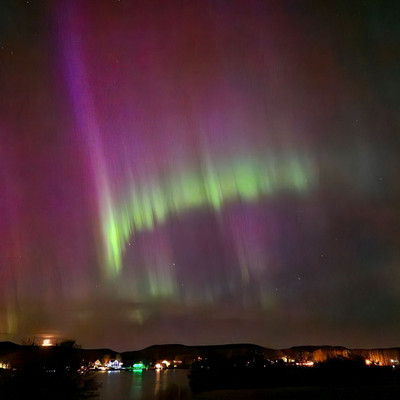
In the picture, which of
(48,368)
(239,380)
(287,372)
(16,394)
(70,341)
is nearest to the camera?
(16,394)

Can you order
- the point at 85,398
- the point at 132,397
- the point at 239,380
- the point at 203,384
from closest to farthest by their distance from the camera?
the point at 85,398, the point at 132,397, the point at 203,384, the point at 239,380

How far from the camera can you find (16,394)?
1779 inches

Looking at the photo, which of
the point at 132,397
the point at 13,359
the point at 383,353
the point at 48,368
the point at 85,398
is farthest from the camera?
the point at 383,353

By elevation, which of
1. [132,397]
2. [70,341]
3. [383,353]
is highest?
[70,341]

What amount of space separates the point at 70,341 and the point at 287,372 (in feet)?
243

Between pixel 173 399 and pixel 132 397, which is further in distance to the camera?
pixel 132 397

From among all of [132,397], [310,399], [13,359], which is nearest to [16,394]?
[132,397]

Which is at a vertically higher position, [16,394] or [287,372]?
[16,394]

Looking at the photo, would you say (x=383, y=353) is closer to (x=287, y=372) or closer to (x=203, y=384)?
(x=287, y=372)

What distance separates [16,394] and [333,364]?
69.9 metres

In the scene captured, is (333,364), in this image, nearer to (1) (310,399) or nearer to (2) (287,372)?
(2) (287,372)

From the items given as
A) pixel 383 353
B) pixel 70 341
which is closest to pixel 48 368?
pixel 70 341

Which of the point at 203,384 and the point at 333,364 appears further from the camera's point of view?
the point at 333,364

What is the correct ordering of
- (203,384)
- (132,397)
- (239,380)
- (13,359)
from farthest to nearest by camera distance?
(13,359) < (239,380) < (203,384) < (132,397)
